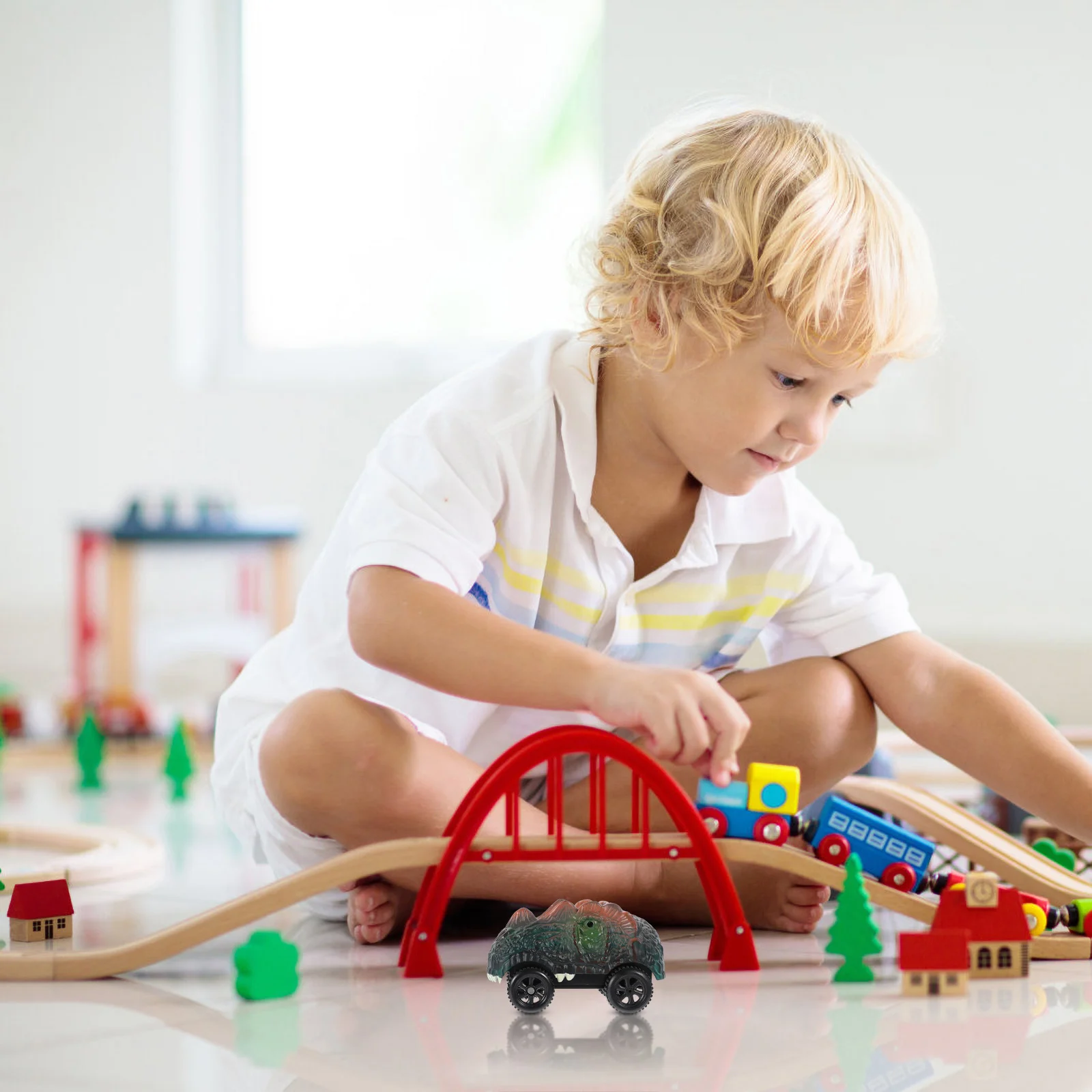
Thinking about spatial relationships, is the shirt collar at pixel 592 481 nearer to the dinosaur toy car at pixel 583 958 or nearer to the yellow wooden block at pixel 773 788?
the yellow wooden block at pixel 773 788

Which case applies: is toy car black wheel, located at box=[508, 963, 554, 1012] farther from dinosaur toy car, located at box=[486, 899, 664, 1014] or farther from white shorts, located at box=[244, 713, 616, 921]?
white shorts, located at box=[244, 713, 616, 921]

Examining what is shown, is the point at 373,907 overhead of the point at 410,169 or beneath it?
beneath

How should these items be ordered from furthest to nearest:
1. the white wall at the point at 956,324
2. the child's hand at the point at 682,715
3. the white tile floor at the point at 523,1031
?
1. the white wall at the point at 956,324
2. the child's hand at the point at 682,715
3. the white tile floor at the point at 523,1031

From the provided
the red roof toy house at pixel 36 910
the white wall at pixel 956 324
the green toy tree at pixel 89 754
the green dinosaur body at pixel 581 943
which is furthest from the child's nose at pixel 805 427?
the white wall at pixel 956 324

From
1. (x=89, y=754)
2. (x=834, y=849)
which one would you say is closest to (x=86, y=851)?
(x=89, y=754)

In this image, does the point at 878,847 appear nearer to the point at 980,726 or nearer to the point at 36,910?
the point at 980,726

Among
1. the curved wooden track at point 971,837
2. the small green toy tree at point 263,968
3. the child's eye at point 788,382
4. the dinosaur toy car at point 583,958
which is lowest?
the curved wooden track at point 971,837

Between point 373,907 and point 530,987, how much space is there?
0.67 ft

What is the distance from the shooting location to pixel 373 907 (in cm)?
86

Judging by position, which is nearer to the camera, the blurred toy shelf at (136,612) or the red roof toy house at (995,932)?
the red roof toy house at (995,932)

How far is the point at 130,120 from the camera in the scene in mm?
2693

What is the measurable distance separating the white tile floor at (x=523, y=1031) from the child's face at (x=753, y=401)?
0.99 feet

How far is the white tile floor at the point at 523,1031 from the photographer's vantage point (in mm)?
588

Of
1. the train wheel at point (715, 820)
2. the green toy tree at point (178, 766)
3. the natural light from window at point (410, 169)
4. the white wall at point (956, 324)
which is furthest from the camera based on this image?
the natural light from window at point (410, 169)
